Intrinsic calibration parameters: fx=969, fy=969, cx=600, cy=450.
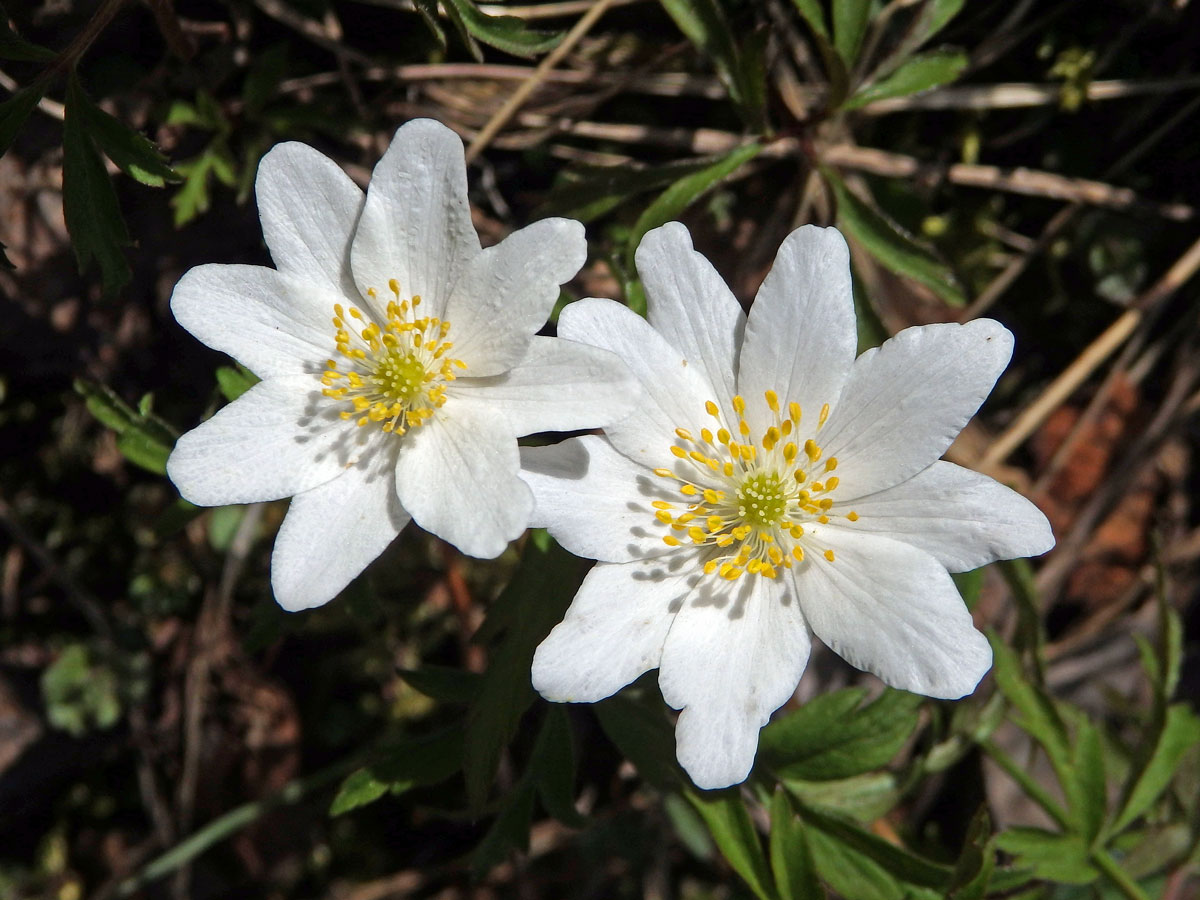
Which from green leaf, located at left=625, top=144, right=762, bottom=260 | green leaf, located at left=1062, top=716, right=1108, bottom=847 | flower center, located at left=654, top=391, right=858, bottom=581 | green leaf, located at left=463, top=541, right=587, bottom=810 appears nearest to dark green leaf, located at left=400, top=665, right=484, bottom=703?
green leaf, located at left=463, top=541, right=587, bottom=810

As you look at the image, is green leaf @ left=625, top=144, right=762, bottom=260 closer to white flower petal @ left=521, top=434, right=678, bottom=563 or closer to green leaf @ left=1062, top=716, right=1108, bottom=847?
white flower petal @ left=521, top=434, right=678, bottom=563

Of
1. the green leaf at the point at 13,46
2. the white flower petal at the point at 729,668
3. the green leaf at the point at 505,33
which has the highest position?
the green leaf at the point at 505,33

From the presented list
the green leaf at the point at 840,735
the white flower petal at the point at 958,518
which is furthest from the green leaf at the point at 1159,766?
the white flower petal at the point at 958,518

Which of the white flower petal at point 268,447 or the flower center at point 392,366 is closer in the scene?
the white flower petal at point 268,447

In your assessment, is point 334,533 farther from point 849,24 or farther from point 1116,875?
point 1116,875

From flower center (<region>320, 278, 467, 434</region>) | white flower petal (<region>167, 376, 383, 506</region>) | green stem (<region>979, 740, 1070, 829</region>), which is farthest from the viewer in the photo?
green stem (<region>979, 740, 1070, 829</region>)

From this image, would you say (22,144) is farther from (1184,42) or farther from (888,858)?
(1184,42)

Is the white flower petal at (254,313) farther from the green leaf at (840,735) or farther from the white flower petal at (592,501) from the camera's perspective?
the green leaf at (840,735)

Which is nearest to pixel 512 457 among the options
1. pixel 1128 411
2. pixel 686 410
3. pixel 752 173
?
pixel 686 410
